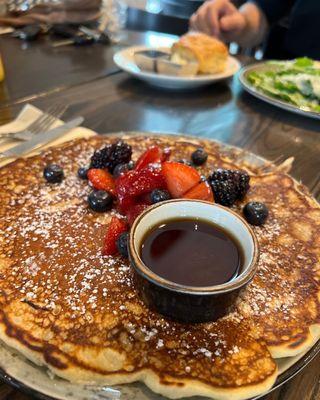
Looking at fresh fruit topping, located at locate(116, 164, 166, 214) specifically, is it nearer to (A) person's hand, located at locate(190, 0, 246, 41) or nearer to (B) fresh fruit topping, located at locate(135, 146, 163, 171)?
(B) fresh fruit topping, located at locate(135, 146, 163, 171)

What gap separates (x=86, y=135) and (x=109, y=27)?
2261 mm

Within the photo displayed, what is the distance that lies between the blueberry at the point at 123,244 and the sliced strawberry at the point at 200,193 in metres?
0.24

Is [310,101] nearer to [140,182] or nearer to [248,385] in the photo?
[140,182]

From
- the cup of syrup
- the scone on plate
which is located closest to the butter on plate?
the scone on plate

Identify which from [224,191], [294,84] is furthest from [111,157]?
[294,84]

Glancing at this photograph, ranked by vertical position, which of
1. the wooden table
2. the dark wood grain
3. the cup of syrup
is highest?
the cup of syrup

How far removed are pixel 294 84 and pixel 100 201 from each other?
5.80 ft

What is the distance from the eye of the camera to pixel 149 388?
784mm

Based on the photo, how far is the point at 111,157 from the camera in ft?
4.42

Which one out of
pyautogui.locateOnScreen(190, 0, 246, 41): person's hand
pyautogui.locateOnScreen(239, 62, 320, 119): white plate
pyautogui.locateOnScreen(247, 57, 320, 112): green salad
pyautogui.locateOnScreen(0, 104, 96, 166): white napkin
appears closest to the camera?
pyautogui.locateOnScreen(0, 104, 96, 166): white napkin

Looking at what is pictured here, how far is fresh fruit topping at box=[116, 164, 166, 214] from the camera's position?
1157 mm

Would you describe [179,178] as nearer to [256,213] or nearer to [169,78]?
[256,213]

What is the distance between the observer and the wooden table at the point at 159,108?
194 centimetres

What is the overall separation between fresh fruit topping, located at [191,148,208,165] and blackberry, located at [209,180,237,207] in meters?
0.25
